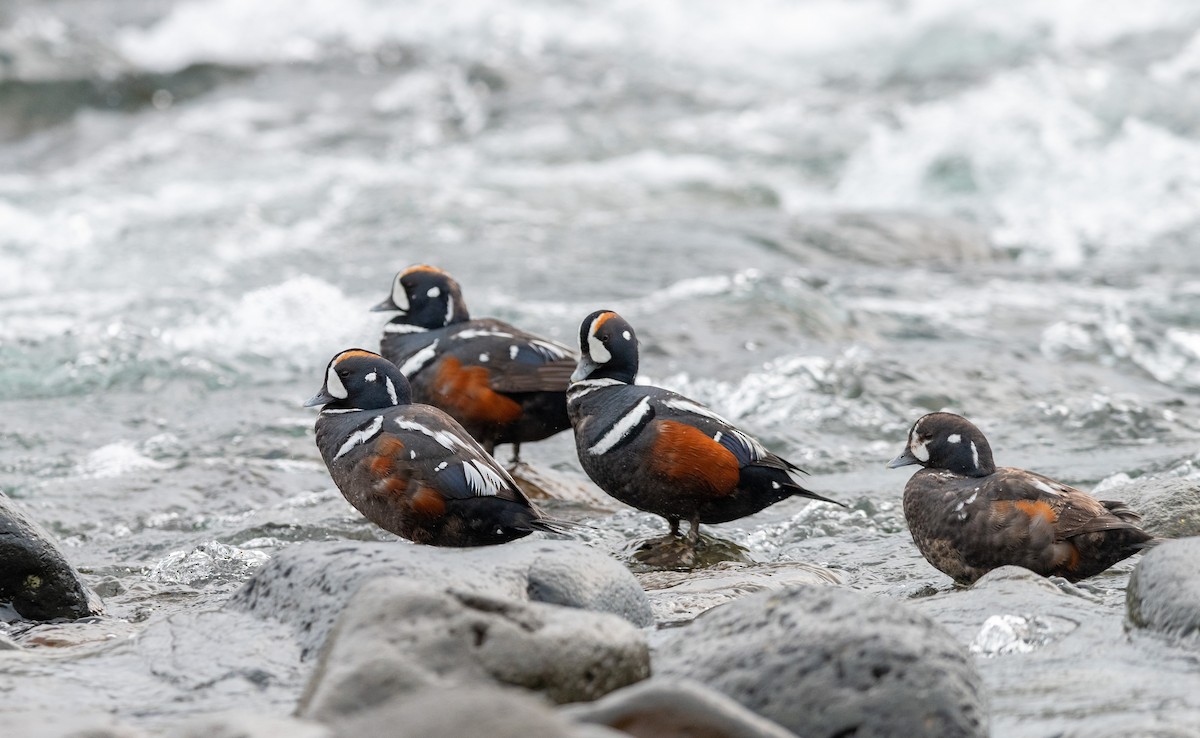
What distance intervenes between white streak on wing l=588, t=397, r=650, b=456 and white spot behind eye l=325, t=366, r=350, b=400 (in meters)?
1.11

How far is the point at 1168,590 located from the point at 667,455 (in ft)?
7.26

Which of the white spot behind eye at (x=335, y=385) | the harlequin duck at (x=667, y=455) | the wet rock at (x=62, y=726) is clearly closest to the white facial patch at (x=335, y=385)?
the white spot behind eye at (x=335, y=385)

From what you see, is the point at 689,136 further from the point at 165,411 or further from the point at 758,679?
the point at 758,679

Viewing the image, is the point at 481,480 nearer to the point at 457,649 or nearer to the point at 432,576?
the point at 432,576

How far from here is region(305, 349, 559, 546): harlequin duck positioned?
553 cm

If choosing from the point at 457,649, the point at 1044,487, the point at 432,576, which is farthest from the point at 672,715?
the point at 1044,487

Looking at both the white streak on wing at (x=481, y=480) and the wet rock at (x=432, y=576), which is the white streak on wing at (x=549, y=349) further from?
the wet rock at (x=432, y=576)

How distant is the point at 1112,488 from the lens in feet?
22.5

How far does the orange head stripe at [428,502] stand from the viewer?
5.53 metres

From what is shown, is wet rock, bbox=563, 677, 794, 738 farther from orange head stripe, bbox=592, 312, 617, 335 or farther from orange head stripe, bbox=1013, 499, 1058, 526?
orange head stripe, bbox=592, 312, 617, 335

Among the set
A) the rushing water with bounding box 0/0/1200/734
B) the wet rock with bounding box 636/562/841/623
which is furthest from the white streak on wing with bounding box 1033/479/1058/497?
the wet rock with bounding box 636/562/841/623

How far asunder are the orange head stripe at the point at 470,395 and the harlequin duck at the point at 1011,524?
219 centimetres

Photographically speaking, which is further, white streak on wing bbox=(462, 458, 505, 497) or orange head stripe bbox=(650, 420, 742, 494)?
orange head stripe bbox=(650, 420, 742, 494)

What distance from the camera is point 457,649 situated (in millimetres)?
3744
